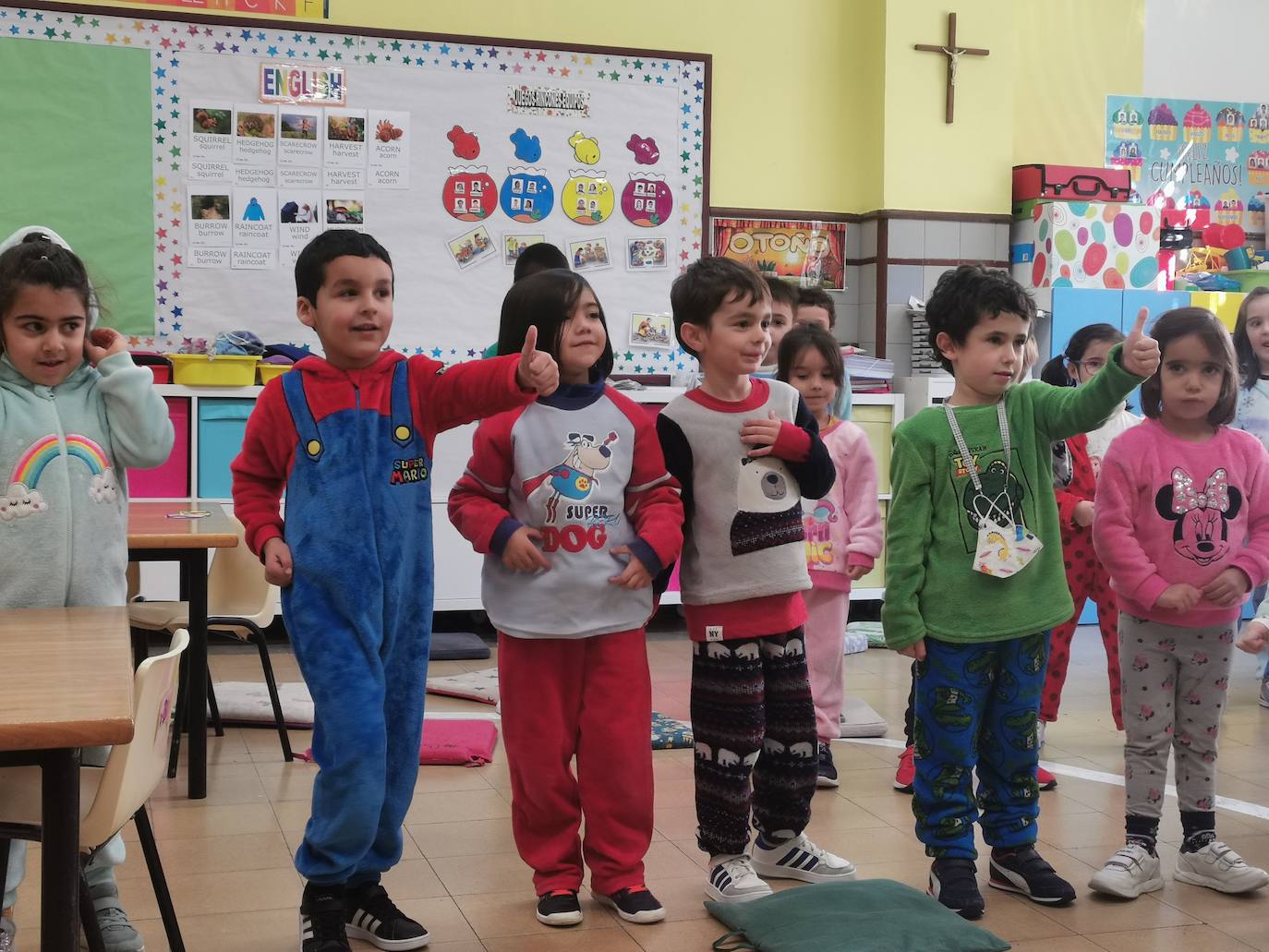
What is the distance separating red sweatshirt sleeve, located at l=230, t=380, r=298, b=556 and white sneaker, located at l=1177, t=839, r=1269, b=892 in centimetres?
190

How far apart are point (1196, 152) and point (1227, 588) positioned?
16.1 ft

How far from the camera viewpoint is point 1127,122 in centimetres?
681

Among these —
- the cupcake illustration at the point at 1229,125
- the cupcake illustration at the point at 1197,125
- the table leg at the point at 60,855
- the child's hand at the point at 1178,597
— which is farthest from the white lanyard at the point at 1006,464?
the cupcake illustration at the point at 1229,125

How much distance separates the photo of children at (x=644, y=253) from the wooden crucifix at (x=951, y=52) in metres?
1.47

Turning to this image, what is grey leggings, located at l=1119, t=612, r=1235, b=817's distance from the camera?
109 inches

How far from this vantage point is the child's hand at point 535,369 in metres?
2.23

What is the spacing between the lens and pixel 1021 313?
2629 mm

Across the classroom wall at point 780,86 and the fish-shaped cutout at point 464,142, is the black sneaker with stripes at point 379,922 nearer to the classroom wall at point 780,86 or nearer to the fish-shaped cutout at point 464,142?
the fish-shaped cutout at point 464,142

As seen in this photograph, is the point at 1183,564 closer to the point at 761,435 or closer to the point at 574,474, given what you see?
the point at 761,435

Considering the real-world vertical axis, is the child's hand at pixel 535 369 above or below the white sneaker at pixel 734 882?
above

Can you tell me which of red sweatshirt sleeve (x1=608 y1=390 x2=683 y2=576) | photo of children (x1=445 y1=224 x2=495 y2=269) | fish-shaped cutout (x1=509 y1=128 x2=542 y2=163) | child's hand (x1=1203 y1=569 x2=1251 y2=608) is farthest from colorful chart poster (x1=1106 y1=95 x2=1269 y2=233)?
red sweatshirt sleeve (x1=608 y1=390 x2=683 y2=576)

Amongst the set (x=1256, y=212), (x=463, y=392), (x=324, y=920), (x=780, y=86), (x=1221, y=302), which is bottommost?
(x=324, y=920)

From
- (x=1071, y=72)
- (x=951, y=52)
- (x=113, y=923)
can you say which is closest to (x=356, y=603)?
(x=113, y=923)

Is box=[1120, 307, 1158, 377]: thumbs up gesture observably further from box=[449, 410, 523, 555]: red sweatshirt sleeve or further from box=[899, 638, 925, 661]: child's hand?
box=[449, 410, 523, 555]: red sweatshirt sleeve
